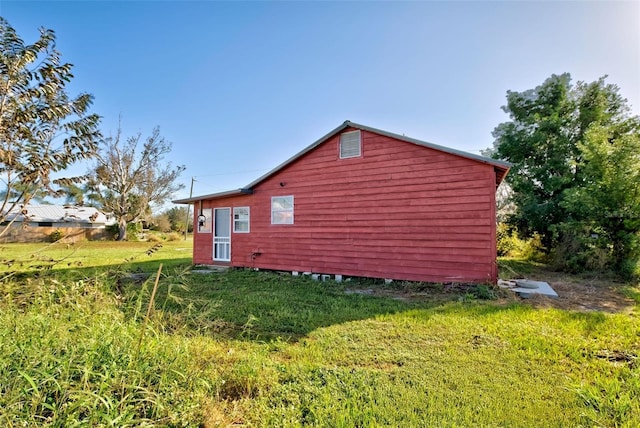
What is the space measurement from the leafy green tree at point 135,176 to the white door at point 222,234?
1698 centimetres

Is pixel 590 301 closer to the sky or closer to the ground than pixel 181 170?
closer to the ground

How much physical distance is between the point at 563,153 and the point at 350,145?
30.7ft

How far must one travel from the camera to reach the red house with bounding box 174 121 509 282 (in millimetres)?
6508

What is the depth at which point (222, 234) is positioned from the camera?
420 inches

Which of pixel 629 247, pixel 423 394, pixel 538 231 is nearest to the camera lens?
pixel 423 394

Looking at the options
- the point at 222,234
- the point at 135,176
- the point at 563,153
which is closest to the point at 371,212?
the point at 222,234

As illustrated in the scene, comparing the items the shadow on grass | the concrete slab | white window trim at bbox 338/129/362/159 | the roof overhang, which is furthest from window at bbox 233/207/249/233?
the concrete slab

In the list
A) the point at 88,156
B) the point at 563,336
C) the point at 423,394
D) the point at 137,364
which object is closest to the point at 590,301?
the point at 563,336

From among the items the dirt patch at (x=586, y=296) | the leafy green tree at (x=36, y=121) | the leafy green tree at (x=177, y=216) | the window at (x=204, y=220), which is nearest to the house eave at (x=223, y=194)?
the window at (x=204, y=220)

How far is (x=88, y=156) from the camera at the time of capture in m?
3.61

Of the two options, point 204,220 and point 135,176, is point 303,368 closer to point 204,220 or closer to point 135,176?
point 204,220

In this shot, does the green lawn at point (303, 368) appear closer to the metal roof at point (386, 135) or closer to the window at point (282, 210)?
the metal roof at point (386, 135)

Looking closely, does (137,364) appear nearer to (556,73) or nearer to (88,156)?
(88,156)

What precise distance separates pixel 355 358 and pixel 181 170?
28.7 meters
